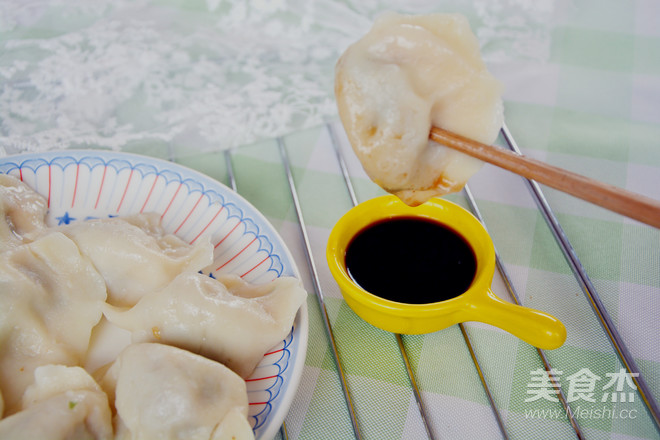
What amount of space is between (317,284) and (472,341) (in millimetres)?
410

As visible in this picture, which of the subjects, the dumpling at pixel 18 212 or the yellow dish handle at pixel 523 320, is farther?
the dumpling at pixel 18 212

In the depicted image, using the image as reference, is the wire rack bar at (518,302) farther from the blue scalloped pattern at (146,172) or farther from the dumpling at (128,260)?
the dumpling at (128,260)

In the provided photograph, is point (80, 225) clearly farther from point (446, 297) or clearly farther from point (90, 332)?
point (446, 297)

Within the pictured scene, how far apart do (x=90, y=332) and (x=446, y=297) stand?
803 mm

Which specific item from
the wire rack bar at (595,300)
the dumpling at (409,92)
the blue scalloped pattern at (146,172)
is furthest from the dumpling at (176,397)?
the wire rack bar at (595,300)

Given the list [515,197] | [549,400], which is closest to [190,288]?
[549,400]

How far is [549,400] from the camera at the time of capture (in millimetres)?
1281

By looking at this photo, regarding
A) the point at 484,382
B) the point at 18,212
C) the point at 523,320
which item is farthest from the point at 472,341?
the point at 18,212

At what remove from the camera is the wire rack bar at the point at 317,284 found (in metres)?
1.28

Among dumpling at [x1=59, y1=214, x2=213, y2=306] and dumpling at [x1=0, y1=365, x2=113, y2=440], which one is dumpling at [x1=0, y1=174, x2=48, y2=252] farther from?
dumpling at [x1=0, y1=365, x2=113, y2=440]

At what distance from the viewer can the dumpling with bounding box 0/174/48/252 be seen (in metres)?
1.47

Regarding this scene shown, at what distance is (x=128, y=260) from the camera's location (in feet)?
4.64

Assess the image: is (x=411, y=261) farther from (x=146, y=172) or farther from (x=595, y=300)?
(x=146, y=172)

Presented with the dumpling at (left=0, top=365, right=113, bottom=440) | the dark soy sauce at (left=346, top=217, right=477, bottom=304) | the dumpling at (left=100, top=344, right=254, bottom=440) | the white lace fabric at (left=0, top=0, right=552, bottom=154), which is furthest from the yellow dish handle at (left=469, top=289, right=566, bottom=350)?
the white lace fabric at (left=0, top=0, right=552, bottom=154)
